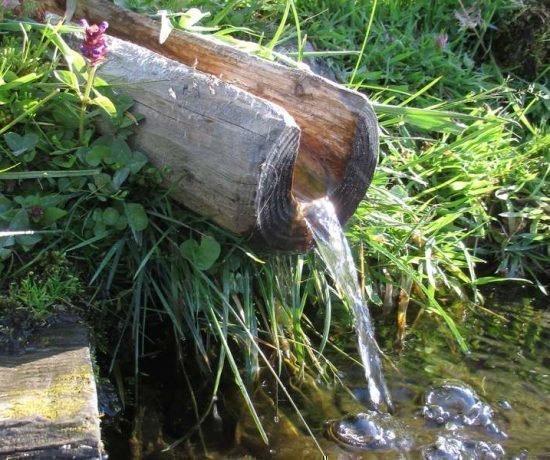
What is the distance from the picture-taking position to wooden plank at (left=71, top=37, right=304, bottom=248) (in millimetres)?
2186

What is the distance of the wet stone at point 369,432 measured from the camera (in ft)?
8.09

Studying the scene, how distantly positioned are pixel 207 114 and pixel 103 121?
0.41 meters

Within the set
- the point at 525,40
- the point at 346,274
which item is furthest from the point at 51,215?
the point at 525,40

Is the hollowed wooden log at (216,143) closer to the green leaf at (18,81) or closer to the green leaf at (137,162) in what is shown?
the green leaf at (137,162)

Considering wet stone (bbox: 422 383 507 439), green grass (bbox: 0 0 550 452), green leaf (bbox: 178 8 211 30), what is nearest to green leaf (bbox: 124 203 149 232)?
green grass (bbox: 0 0 550 452)

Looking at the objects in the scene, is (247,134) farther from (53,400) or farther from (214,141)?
(53,400)

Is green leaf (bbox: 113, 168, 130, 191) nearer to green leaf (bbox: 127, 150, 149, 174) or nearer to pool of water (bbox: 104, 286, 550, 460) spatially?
green leaf (bbox: 127, 150, 149, 174)

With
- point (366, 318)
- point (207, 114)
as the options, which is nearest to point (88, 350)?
point (207, 114)

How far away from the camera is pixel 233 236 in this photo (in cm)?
Answer: 248

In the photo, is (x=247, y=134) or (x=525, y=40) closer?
(x=247, y=134)

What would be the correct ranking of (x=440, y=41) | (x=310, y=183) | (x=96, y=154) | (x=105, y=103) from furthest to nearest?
(x=440, y=41) < (x=310, y=183) < (x=96, y=154) < (x=105, y=103)

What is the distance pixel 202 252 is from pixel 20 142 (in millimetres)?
617

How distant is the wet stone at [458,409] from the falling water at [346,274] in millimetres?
139

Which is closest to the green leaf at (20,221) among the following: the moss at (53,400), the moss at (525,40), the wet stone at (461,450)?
the moss at (53,400)
